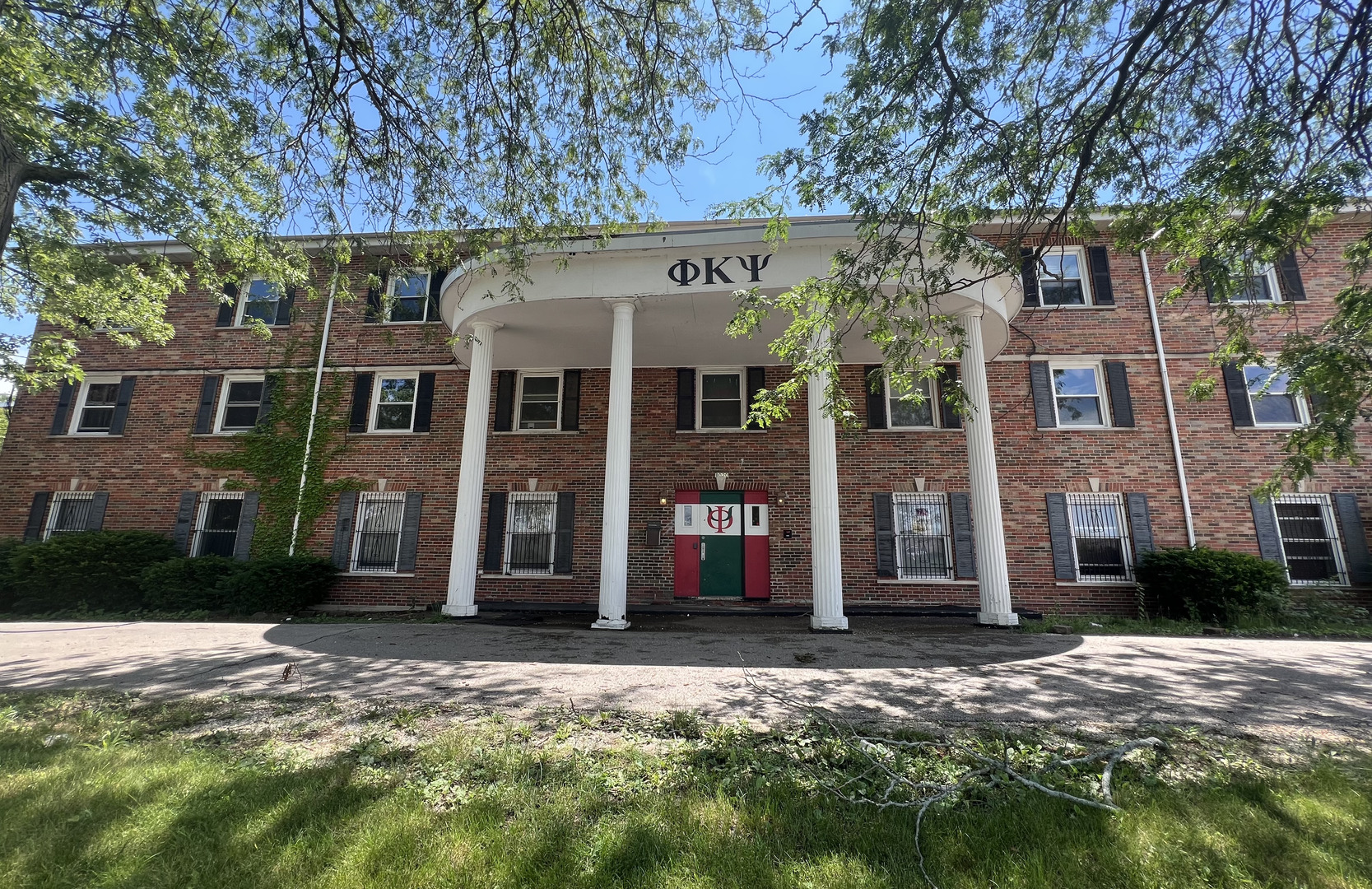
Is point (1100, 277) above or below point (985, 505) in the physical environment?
above

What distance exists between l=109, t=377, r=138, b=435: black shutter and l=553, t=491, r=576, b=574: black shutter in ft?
35.8

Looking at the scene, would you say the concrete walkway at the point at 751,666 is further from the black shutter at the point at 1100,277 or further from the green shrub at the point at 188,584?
the black shutter at the point at 1100,277

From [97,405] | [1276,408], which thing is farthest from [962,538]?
[97,405]

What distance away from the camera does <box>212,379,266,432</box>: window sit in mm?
13266

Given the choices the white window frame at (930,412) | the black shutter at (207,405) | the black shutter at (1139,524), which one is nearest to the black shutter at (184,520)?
the black shutter at (207,405)

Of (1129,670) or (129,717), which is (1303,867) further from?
(129,717)

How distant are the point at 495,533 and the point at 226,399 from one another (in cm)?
771

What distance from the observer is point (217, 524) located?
497 inches

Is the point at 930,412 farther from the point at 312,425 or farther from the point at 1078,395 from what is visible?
the point at 312,425

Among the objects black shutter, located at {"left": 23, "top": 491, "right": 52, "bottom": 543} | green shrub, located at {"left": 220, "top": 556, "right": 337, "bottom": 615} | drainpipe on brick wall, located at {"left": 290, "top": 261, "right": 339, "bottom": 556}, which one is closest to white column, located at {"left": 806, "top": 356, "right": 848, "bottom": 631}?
green shrub, located at {"left": 220, "top": 556, "right": 337, "bottom": 615}

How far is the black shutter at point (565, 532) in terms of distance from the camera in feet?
39.1

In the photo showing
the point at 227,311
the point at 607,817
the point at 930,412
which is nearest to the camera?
the point at 607,817

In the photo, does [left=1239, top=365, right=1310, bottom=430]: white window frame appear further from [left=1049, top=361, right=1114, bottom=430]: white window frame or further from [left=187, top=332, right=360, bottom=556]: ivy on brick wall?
[left=187, top=332, right=360, bottom=556]: ivy on brick wall

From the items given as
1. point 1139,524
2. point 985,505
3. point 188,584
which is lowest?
point 188,584
